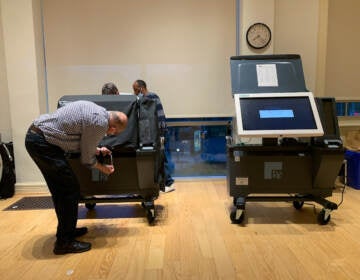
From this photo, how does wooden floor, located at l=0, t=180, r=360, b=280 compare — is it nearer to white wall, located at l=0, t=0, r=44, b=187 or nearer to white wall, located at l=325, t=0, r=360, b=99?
white wall, located at l=0, t=0, r=44, b=187

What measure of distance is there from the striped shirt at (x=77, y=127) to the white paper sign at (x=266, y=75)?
153 centimetres

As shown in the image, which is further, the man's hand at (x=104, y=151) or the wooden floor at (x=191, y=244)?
the man's hand at (x=104, y=151)

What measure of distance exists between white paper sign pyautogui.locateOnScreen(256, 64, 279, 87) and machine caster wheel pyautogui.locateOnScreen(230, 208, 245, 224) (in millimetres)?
1173

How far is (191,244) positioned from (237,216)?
568 mm

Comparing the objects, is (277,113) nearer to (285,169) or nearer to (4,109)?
(285,169)

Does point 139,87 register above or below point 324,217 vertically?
above

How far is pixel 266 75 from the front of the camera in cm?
299

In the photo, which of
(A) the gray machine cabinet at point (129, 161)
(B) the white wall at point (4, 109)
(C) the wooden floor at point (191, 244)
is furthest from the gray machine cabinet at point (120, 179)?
(B) the white wall at point (4, 109)

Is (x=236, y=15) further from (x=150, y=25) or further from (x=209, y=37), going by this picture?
(x=150, y=25)

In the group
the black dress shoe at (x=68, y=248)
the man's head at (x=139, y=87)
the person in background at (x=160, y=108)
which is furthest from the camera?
the man's head at (x=139, y=87)

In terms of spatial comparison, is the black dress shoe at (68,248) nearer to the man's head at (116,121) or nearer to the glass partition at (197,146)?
the man's head at (116,121)

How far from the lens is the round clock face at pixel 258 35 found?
384 cm

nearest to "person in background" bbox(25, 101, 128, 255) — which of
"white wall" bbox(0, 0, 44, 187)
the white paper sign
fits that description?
the white paper sign

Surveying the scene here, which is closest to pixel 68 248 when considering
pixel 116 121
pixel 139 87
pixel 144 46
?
pixel 116 121
